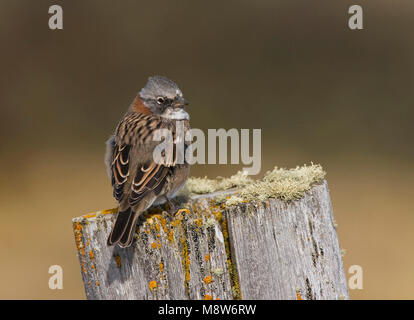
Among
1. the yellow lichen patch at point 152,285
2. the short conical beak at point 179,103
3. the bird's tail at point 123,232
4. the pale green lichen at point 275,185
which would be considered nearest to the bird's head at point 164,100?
the short conical beak at point 179,103

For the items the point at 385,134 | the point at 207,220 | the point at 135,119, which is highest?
the point at 385,134

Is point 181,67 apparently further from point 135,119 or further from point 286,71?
point 135,119

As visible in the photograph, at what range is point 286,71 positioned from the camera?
1573 cm

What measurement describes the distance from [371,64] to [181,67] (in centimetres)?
500

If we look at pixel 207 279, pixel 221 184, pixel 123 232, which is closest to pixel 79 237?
pixel 123 232

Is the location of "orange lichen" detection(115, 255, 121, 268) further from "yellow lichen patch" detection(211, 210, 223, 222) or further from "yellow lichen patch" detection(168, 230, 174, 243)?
"yellow lichen patch" detection(211, 210, 223, 222)

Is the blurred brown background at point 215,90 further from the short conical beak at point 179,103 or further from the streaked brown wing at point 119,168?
the streaked brown wing at point 119,168

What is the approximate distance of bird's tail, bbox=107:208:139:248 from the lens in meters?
3.70

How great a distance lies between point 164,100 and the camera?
5.96m

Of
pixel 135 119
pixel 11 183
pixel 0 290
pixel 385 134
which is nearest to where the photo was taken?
pixel 135 119

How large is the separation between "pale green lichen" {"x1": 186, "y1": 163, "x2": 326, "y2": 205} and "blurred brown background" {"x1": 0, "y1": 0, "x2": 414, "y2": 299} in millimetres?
6583

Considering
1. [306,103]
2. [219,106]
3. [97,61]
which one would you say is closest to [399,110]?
[306,103]

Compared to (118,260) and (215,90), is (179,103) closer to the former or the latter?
(118,260)

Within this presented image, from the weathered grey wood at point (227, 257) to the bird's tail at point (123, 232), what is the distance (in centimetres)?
7
